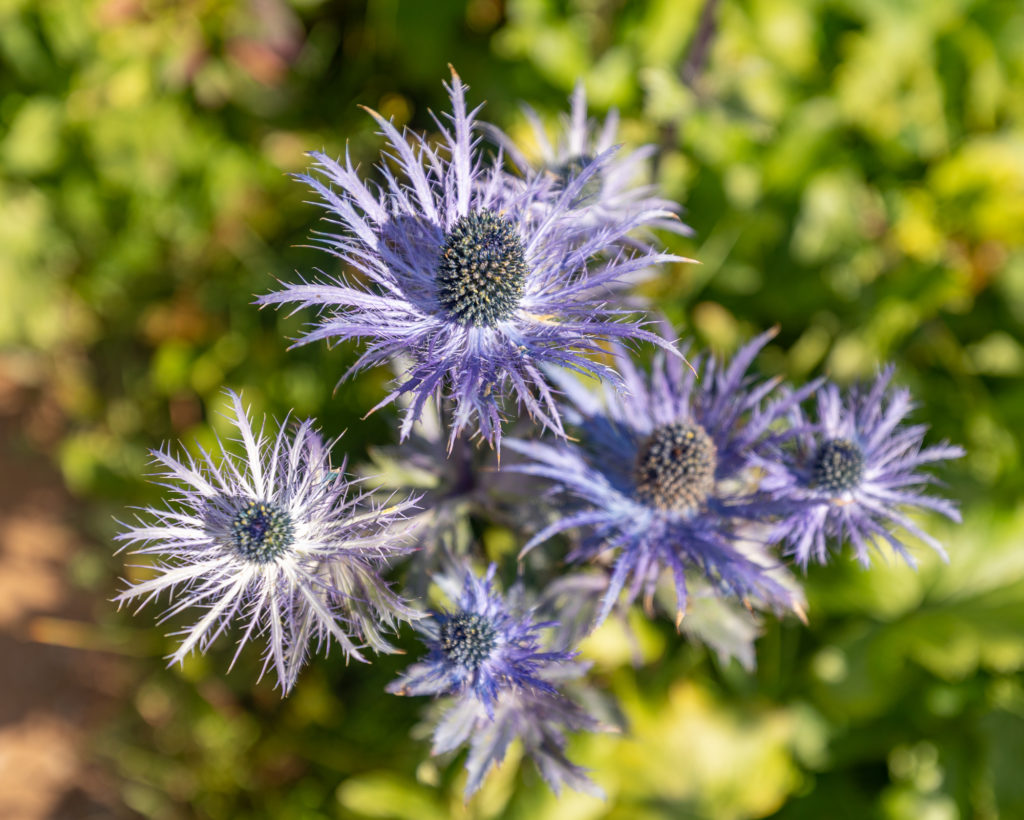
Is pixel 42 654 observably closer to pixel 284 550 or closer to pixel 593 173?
pixel 284 550

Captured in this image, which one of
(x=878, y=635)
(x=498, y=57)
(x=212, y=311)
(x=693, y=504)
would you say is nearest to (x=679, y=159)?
(x=498, y=57)

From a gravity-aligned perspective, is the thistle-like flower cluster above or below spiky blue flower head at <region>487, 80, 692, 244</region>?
below

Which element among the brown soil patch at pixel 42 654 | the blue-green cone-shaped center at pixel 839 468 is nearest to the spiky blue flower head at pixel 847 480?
the blue-green cone-shaped center at pixel 839 468

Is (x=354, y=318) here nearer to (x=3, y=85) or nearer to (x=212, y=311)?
(x=212, y=311)

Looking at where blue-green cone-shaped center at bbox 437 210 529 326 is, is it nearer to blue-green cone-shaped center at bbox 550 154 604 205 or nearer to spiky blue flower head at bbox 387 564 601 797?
blue-green cone-shaped center at bbox 550 154 604 205

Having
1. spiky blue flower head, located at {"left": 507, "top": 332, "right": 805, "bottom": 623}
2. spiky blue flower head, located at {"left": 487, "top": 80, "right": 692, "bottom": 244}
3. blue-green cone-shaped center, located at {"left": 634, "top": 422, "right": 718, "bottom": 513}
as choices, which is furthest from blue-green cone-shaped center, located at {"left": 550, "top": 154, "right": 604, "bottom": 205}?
blue-green cone-shaped center, located at {"left": 634, "top": 422, "right": 718, "bottom": 513}

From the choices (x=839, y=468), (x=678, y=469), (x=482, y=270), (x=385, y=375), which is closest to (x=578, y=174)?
(x=482, y=270)
